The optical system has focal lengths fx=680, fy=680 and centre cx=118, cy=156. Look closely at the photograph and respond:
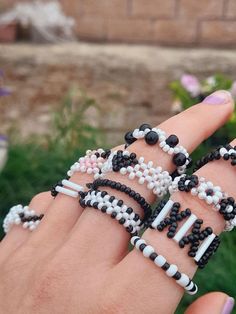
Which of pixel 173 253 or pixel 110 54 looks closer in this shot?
pixel 173 253

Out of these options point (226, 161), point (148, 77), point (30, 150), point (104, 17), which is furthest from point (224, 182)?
point (104, 17)

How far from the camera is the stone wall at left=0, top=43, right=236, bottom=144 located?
3.06m

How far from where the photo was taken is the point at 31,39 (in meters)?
3.25

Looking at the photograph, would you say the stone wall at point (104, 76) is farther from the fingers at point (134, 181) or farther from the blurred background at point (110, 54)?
the fingers at point (134, 181)

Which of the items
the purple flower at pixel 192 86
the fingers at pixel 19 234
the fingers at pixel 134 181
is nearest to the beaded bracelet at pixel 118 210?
the fingers at pixel 134 181

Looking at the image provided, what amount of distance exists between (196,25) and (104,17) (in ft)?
1.41

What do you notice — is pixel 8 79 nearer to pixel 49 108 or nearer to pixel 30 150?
pixel 49 108

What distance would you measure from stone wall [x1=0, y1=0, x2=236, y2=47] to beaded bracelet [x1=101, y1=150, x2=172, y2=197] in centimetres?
257

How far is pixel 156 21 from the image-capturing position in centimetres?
319

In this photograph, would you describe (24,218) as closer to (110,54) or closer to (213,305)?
(213,305)

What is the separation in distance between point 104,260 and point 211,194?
0.12 metres

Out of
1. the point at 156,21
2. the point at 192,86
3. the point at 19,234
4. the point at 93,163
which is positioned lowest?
the point at 156,21

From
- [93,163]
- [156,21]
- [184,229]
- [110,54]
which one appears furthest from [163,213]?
[156,21]

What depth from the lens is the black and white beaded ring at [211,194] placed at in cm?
62
